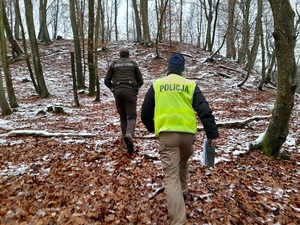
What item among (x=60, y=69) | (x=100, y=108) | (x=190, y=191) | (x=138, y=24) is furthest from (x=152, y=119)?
(x=138, y=24)

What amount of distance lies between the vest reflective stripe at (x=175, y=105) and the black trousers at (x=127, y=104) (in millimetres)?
2410

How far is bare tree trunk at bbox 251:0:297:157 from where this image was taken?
4820 millimetres

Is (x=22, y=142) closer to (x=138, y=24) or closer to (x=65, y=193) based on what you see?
(x=65, y=193)

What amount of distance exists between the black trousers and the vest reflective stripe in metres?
2.41

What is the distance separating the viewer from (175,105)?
3045 millimetres

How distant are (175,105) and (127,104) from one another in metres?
2.67

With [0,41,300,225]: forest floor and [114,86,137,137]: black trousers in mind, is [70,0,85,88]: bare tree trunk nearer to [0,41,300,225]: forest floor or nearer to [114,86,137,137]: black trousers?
[0,41,300,225]: forest floor

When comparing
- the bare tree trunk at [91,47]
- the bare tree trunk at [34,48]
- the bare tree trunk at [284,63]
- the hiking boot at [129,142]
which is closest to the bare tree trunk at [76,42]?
the bare tree trunk at [91,47]

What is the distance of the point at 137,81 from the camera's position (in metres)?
5.77

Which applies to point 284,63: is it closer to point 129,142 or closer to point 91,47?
point 129,142

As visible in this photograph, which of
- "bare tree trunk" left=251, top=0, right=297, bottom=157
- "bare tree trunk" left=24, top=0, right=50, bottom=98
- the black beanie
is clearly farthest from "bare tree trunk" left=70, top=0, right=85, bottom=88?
the black beanie

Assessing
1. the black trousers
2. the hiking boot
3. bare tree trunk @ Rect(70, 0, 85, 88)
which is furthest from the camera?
bare tree trunk @ Rect(70, 0, 85, 88)

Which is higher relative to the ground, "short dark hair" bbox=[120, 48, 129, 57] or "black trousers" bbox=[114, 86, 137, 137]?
"short dark hair" bbox=[120, 48, 129, 57]

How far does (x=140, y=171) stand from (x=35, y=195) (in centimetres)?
188
